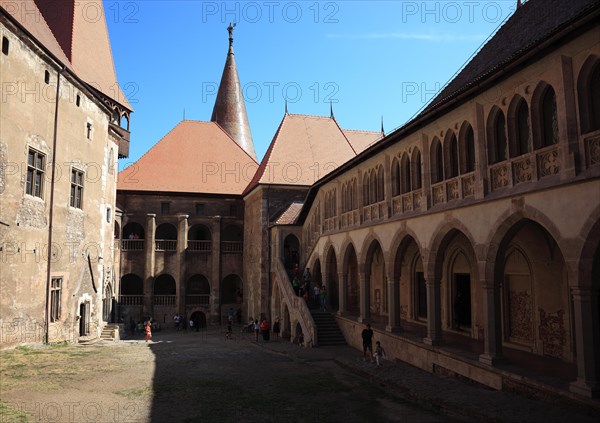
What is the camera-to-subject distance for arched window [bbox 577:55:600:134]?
927cm

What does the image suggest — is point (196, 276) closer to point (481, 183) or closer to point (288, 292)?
point (288, 292)

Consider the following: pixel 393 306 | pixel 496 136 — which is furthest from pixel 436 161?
pixel 393 306

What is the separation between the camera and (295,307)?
2375 centimetres

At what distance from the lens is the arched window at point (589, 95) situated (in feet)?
30.4

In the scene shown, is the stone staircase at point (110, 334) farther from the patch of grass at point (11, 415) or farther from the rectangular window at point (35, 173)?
the patch of grass at point (11, 415)

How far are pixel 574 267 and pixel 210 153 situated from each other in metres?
33.8

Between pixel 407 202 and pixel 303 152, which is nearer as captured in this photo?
pixel 407 202

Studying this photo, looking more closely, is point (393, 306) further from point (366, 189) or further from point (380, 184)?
point (366, 189)

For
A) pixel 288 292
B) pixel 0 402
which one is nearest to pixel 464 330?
pixel 288 292

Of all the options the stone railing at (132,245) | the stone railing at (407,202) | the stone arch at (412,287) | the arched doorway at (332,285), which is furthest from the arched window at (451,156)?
the stone railing at (132,245)

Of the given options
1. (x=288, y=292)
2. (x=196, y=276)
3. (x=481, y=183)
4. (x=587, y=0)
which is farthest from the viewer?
(x=196, y=276)

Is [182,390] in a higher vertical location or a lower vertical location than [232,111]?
lower

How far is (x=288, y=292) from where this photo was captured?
25391 mm

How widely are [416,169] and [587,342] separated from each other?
333 inches
